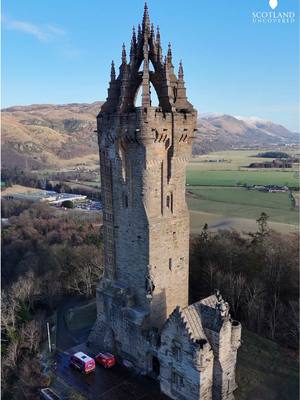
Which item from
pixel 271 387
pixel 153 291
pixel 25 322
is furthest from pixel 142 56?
pixel 25 322

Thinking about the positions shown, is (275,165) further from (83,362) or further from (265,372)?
(83,362)

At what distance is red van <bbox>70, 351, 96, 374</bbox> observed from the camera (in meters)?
24.1

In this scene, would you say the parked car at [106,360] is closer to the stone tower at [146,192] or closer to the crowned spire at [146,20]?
the stone tower at [146,192]

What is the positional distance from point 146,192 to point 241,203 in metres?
63.2

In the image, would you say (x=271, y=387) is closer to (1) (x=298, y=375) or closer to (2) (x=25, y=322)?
(1) (x=298, y=375)

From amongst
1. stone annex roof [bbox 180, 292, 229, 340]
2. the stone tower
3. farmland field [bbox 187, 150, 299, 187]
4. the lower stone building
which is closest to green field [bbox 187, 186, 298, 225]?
farmland field [bbox 187, 150, 299, 187]

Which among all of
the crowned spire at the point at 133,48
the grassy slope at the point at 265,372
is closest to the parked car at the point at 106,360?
the grassy slope at the point at 265,372

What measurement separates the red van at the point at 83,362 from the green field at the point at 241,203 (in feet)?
167

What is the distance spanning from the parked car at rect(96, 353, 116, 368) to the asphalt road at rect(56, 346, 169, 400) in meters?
0.28

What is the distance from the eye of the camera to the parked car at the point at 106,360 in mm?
24641

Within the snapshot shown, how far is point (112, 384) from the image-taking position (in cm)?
2309

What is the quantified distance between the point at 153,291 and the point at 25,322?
16954mm

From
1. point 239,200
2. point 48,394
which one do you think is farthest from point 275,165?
point 48,394

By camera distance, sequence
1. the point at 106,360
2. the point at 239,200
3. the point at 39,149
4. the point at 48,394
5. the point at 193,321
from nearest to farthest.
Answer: the point at 193,321
the point at 48,394
the point at 106,360
the point at 239,200
the point at 39,149
